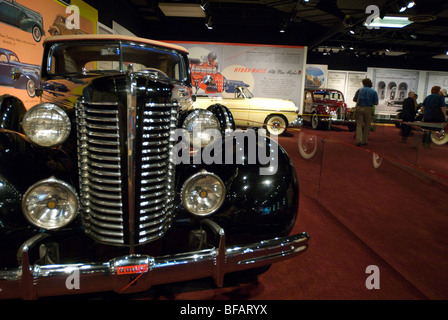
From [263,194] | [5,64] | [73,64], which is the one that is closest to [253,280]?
[263,194]

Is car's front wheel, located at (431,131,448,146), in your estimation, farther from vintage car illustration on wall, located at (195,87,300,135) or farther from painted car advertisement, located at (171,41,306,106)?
painted car advertisement, located at (171,41,306,106)

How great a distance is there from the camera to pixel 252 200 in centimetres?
188

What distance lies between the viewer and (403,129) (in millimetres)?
9453

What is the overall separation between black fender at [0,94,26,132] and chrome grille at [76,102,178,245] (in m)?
1.12

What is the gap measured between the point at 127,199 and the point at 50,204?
0.40m

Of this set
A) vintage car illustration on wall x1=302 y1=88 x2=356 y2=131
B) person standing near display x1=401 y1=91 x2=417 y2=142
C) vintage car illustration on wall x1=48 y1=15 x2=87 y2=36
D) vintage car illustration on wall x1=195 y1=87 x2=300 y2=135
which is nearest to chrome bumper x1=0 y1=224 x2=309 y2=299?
vintage car illustration on wall x1=48 y1=15 x2=87 y2=36

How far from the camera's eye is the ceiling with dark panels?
10211mm

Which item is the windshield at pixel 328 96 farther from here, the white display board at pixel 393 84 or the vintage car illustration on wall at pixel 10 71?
the vintage car illustration on wall at pixel 10 71

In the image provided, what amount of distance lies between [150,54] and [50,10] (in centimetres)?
396

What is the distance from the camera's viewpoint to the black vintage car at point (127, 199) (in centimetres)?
144

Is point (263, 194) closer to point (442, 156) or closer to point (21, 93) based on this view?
point (21, 93)

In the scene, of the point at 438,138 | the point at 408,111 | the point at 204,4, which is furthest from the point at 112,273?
the point at 408,111

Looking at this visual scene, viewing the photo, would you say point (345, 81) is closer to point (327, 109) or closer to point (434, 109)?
point (327, 109)

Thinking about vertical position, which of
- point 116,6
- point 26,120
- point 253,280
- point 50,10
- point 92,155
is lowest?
point 253,280
